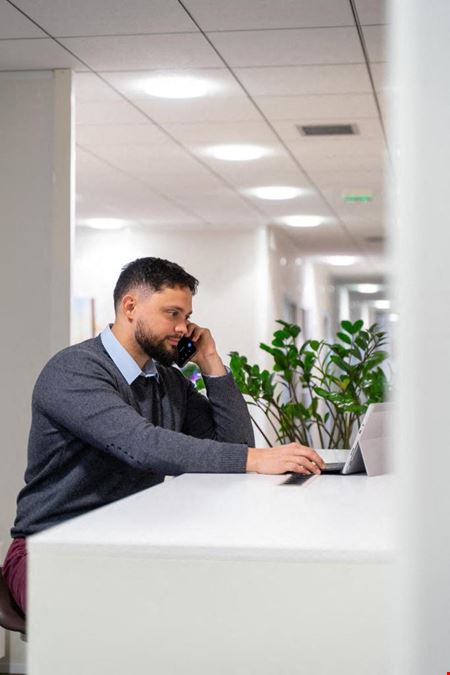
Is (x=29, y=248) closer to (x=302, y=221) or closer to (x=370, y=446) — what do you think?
(x=370, y=446)

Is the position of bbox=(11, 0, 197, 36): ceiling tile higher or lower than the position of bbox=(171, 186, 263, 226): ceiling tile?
higher

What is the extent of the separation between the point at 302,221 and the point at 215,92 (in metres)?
5.27

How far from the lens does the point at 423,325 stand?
1.06 metres

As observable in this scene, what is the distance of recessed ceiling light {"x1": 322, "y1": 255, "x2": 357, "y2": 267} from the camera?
1437 cm

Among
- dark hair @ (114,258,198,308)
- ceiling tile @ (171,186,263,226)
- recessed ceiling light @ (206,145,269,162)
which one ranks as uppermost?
recessed ceiling light @ (206,145,269,162)

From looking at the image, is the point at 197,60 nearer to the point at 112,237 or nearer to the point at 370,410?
the point at 370,410

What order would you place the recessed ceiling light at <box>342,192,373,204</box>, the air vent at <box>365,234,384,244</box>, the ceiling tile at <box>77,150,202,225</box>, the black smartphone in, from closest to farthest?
the black smartphone < the ceiling tile at <box>77,150,202,225</box> < the recessed ceiling light at <box>342,192,373,204</box> < the air vent at <box>365,234,384,244</box>

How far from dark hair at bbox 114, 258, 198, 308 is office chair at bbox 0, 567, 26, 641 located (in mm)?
933

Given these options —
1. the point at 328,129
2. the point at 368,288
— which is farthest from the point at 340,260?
the point at 328,129

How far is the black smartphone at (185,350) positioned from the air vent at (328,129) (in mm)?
3331

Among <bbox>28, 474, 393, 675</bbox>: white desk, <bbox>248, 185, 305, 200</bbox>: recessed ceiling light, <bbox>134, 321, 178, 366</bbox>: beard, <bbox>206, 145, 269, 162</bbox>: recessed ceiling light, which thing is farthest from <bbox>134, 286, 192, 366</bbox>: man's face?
<bbox>248, 185, 305, 200</bbox>: recessed ceiling light

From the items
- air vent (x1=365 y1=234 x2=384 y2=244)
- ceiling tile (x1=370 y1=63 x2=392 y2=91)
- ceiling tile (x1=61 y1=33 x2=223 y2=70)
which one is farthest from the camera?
air vent (x1=365 y1=234 x2=384 y2=244)

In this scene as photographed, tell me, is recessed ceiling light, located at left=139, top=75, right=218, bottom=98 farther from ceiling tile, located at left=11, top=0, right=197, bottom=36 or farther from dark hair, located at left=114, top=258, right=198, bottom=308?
dark hair, located at left=114, top=258, right=198, bottom=308

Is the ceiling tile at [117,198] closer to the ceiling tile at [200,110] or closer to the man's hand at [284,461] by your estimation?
the ceiling tile at [200,110]
